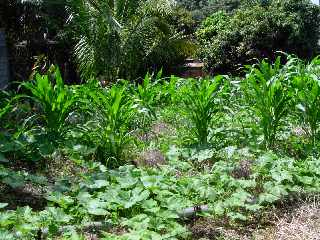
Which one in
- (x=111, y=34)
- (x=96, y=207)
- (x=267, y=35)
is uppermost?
(x=111, y=34)

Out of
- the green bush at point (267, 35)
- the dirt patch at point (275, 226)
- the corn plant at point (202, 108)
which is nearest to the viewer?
the dirt patch at point (275, 226)

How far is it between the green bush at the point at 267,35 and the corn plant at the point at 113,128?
11253 millimetres

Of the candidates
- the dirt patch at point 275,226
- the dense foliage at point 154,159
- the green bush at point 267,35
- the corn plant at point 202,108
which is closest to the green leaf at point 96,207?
the dense foliage at point 154,159

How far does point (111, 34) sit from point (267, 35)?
6.01 metres

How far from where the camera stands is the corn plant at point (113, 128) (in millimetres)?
4363

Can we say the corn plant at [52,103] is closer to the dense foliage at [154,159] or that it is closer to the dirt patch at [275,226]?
the dense foliage at [154,159]

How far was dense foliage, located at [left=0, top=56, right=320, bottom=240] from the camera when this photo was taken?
2.99 m

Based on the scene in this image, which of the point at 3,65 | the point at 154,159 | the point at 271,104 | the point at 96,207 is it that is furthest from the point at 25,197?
the point at 3,65

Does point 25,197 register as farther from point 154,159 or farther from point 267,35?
point 267,35

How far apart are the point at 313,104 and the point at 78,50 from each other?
842 centimetres

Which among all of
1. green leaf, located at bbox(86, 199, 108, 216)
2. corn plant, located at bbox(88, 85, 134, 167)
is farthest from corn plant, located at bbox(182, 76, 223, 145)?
green leaf, located at bbox(86, 199, 108, 216)

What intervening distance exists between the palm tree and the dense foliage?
5445 mm

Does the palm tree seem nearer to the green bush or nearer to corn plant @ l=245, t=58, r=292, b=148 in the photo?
the green bush

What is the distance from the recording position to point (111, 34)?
447 inches
